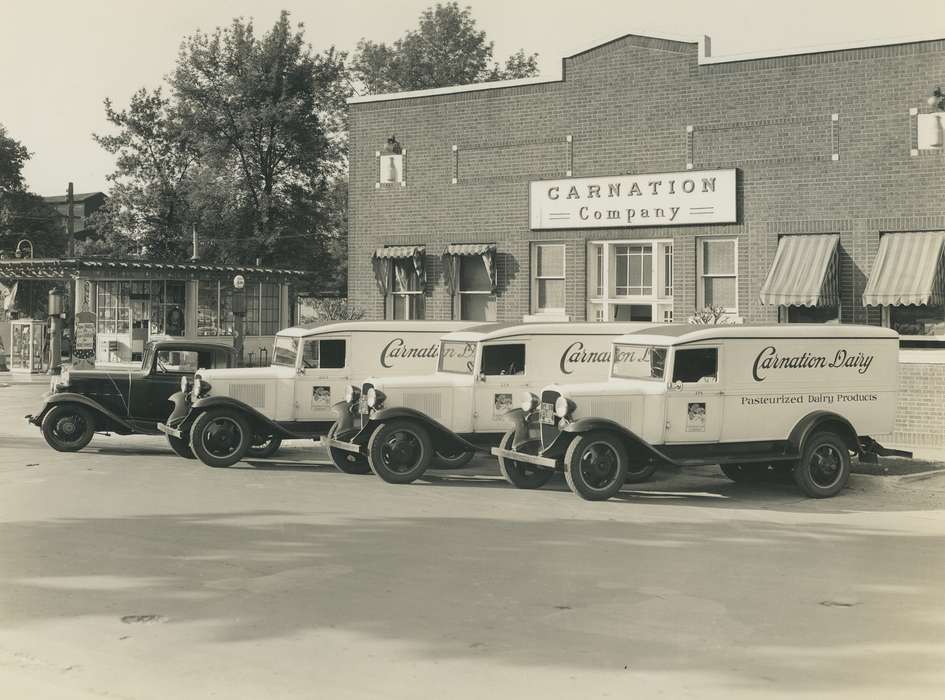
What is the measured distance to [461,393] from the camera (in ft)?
49.1

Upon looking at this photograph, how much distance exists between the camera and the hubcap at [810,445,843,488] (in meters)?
13.5

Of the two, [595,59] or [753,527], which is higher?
[595,59]

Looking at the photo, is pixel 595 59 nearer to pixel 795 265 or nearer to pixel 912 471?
pixel 795 265

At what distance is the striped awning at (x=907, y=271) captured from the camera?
62.2ft

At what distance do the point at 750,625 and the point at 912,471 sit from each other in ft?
29.4

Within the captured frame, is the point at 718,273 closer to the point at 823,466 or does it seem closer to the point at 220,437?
the point at 823,466

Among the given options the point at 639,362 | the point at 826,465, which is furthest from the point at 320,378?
the point at 826,465

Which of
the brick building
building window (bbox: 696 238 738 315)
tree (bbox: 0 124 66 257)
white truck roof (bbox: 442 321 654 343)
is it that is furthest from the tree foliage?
white truck roof (bbox: 442 321 654 343)

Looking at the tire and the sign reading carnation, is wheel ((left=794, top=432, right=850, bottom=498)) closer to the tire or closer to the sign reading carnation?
the sign reading carnation

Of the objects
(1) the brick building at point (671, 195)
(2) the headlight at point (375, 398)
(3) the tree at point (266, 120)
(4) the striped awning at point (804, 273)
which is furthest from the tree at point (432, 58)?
(2) the headlight at point (375, 398)

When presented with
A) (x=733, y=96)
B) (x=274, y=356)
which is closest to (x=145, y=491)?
(x=274, y=356)

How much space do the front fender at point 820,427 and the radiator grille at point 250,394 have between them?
24.6 ft

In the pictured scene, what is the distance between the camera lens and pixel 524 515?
38.4 feet

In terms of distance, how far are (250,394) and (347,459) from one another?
189cm
